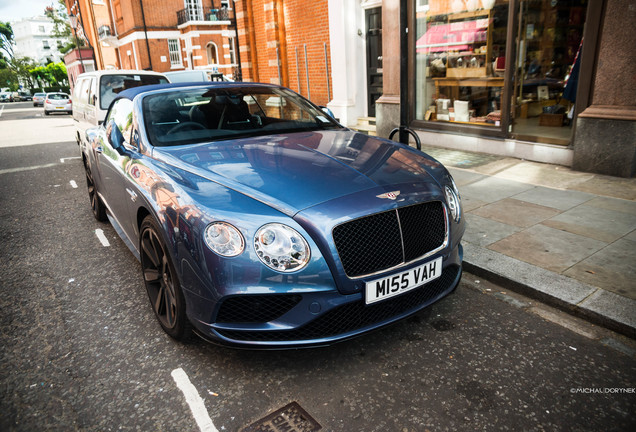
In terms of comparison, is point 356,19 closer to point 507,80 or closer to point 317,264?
point 507,80

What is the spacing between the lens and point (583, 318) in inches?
121

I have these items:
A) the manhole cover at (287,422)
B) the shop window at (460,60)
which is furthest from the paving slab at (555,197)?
the manhole cover at (287,422)

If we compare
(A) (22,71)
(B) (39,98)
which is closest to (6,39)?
(A) (22,71)

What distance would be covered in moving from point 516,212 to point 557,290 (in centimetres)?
180

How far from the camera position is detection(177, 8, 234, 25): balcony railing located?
3753cm

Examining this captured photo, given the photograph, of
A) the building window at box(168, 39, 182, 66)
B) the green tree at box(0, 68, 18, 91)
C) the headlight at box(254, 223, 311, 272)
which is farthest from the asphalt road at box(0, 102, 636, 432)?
the green tree at box(0, 68, 18, 91)

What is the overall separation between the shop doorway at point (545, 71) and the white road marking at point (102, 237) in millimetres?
6401

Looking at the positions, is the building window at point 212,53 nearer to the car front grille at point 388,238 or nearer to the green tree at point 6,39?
the car front grille at point 388,238

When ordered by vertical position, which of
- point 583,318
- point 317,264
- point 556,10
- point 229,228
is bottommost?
point 583,318

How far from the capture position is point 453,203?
9.62ft

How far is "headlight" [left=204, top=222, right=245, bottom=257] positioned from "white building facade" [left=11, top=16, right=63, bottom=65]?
138370mm

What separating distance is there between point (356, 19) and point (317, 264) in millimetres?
9926

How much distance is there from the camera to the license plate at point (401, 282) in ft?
7.79

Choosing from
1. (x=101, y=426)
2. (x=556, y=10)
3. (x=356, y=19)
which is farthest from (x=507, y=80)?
(x=101, y=426)
